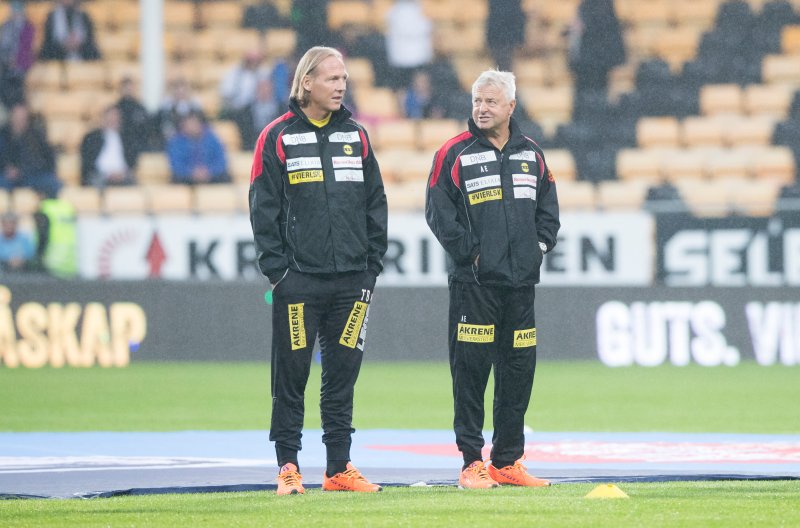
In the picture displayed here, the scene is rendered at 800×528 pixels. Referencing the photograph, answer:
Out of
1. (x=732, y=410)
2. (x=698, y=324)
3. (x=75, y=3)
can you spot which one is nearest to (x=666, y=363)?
(x=698, y=324)

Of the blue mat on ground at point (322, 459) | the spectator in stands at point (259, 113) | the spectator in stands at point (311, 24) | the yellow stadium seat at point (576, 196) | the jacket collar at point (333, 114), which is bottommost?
the blue mat on ground at point (322, 459)

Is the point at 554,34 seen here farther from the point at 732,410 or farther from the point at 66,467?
the point at 66,467

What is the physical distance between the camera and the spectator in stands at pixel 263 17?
2428 centimetres

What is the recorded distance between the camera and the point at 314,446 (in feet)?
35.0

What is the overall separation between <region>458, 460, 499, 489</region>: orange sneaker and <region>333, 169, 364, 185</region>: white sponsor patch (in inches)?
62.3

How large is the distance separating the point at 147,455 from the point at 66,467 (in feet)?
2.61

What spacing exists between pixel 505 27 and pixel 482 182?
15470 mm

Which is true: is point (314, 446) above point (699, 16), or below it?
below

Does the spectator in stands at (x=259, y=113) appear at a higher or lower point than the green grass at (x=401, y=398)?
higher

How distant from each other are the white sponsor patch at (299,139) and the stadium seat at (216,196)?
1018cm

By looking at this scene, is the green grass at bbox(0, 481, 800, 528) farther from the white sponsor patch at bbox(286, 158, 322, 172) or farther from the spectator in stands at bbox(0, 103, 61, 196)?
the spectator in stands at bbox(0, 103, 61, 196)

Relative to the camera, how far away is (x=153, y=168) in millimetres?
20469

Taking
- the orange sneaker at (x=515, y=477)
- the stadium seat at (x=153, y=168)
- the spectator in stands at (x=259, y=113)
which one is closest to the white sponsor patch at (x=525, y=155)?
the orange sneaker at (x=515, y=477)

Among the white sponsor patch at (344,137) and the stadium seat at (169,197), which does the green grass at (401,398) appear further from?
the white sponsor patch at (344,137)
